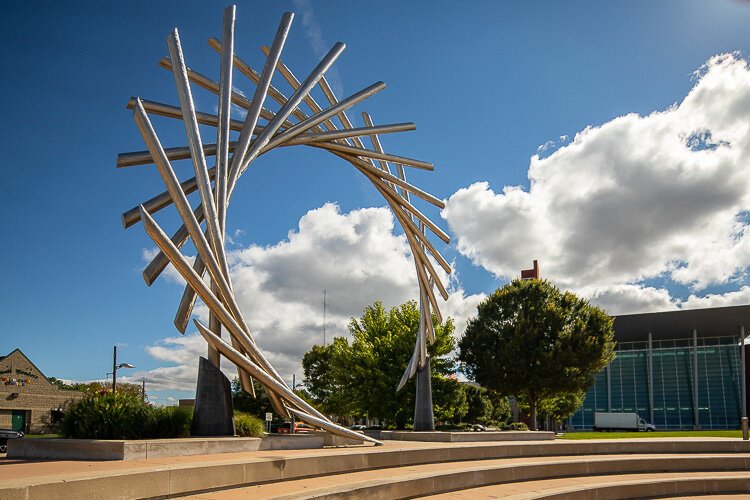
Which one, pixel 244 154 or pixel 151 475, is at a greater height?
pixel 244 154

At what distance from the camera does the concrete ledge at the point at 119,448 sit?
8.68 m

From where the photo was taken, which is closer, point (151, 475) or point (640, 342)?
point (151, 475)

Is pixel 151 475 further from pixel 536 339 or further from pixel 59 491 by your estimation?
pixel 536 339

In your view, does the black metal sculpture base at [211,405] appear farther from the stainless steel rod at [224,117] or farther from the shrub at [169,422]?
the stainless steel rod at [224,117]

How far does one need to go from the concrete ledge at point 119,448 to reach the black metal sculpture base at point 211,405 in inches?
33.6

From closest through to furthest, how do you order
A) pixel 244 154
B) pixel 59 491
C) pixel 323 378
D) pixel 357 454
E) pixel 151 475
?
pixel 59 491 → pixel 151 475 → pixel 357 454 → pixel 244 154 → pixel 323 378

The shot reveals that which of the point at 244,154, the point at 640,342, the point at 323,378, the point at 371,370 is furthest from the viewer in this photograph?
the point at 640,342

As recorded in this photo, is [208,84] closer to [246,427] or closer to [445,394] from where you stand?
[246,427]

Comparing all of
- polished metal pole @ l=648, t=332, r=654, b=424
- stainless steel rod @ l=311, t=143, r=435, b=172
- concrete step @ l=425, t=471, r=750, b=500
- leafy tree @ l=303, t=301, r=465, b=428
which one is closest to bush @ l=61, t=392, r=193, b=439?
concrete step @ l=425, t=471, r=750, b=500

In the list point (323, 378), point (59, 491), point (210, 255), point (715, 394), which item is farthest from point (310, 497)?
point (715, 394)

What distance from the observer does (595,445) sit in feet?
57.3

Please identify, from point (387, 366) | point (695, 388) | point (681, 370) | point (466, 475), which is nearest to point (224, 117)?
point (466, 475)

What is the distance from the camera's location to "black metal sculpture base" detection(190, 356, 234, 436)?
11.3 m

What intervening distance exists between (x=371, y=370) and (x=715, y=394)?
48.7 m
